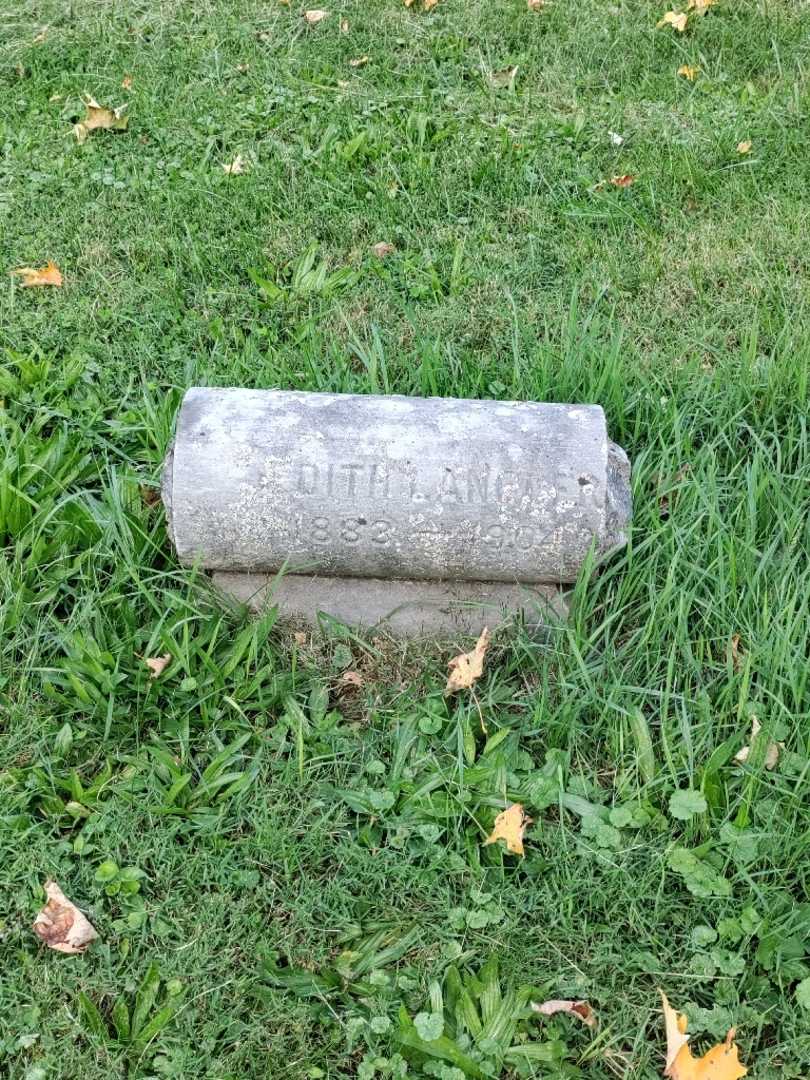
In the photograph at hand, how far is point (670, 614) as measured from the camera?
2682 mm

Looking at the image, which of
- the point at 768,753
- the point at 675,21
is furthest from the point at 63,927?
the point at 675,21

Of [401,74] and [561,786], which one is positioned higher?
[401,74]

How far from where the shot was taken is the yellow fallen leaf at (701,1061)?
77.3 inches

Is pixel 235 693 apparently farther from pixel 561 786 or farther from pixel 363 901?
pixel 561 786

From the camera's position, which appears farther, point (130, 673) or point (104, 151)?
point (104, 151)

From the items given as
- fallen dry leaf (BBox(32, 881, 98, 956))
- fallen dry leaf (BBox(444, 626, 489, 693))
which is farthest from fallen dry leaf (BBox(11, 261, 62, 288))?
fallen dry leaf (BBox(32, 881, 98, 956))

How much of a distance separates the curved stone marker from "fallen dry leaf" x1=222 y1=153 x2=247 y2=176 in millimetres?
2095

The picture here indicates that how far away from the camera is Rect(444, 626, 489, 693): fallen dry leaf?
8.71 feet

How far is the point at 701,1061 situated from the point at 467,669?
1036 mm

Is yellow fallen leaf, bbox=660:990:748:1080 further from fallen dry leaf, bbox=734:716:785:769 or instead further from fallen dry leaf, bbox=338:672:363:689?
fallen dry leaf, bbox=338:672:363:689

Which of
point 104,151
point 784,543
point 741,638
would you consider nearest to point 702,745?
point 741,638

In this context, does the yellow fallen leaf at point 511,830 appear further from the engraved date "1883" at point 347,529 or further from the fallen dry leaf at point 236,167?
the fallen dry leaf at point 236,167

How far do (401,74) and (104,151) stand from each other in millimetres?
1461

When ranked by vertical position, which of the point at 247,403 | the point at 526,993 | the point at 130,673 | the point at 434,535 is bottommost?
the point at 526,993
